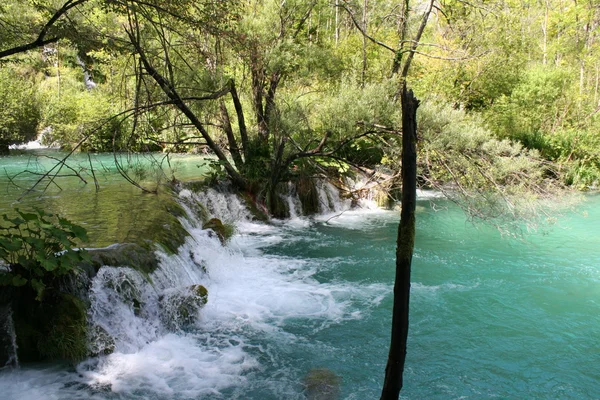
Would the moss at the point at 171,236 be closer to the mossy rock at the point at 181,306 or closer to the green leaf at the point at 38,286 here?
the mossy rock at the point at 181,306

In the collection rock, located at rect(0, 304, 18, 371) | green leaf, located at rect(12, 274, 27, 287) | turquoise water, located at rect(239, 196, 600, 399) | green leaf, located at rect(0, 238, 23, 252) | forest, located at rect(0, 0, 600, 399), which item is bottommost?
turquoise water, located at rect(239, 196, 600, 399)

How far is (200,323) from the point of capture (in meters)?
6.49

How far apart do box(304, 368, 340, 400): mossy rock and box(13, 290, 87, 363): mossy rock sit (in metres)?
2.51

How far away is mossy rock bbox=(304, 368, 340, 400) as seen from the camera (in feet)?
16.0

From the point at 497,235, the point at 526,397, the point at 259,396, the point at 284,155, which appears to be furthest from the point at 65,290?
the point at 497,235

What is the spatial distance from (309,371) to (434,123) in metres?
7.26

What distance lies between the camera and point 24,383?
4.66 meters

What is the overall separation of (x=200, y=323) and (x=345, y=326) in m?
2.04

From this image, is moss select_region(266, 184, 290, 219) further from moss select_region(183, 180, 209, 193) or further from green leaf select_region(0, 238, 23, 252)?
green leaf select_region(0, 238, 23, 252)

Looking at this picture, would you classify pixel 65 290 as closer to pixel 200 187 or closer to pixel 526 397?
pixel 526 397

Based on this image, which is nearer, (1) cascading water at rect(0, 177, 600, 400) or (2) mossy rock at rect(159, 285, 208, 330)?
(1) cascading water at rect(0, 177, 600, 400)

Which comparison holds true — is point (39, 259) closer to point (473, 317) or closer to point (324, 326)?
point (324, 326)

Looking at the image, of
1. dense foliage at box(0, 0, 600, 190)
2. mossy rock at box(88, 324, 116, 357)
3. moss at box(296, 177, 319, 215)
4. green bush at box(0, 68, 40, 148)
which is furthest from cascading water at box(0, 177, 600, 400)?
green bush at box(0, 68, 40, 148)

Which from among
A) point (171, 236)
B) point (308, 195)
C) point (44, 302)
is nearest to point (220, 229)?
point (171, 236)
